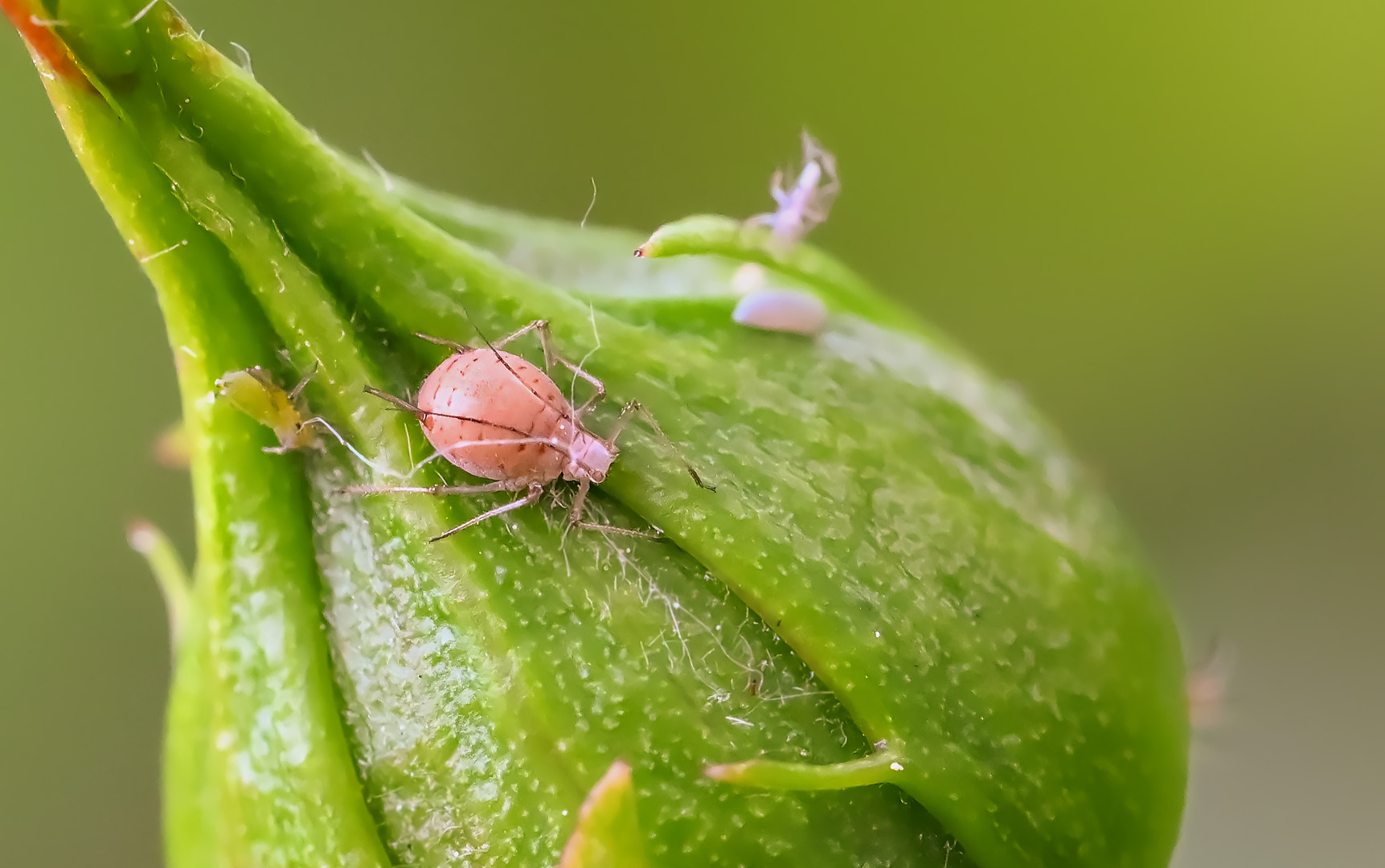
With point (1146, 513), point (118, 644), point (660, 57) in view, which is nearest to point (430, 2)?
point (660, 57)

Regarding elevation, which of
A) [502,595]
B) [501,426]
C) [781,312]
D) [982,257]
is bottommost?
[502,595]

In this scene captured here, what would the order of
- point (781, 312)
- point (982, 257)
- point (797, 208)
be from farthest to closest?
point (982, 257) → point (797, 208) → point (781, 312)

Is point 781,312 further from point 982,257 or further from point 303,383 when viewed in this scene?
point 982,257

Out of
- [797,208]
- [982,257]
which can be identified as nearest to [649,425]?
[797,208]

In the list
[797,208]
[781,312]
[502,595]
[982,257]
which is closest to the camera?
[502,595]

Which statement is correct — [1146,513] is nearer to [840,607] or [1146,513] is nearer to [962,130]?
[962,130]
